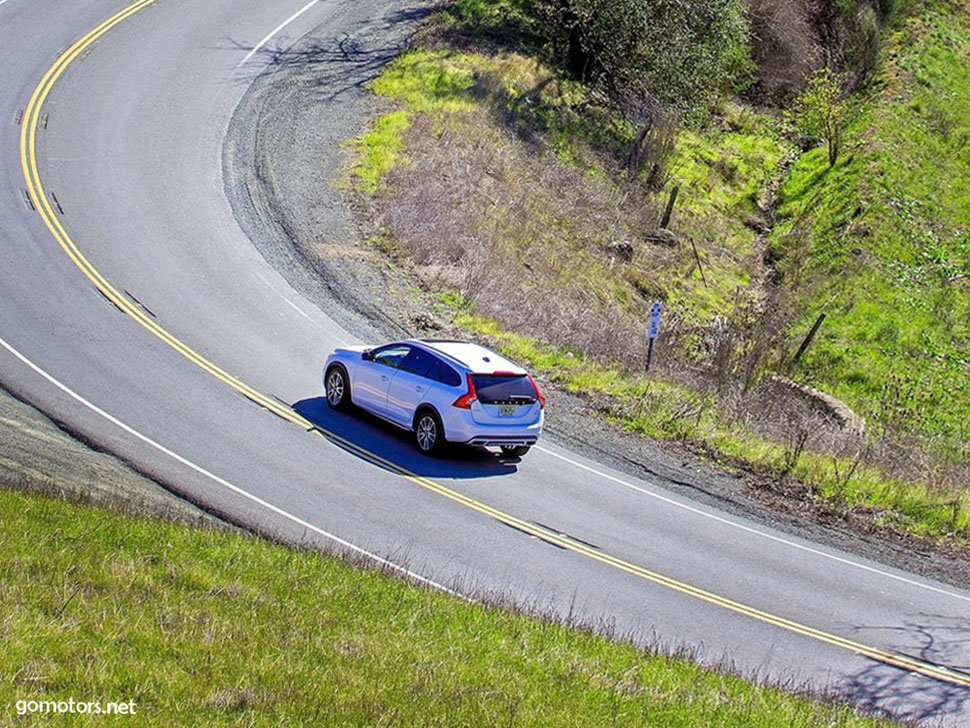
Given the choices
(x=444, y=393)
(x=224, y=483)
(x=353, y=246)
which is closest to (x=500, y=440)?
(x=444, y=393)

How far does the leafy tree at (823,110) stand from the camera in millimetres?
40781

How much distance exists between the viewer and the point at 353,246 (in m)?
26.3

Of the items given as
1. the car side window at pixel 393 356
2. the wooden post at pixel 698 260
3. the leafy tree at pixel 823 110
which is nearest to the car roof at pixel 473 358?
the car side window at pixel 393 356

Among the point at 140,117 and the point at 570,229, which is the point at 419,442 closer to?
the point at 570,229

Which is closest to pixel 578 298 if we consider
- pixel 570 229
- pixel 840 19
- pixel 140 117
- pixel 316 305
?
pixel 570 229

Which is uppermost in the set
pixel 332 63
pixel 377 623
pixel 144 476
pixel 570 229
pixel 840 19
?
pixel 840 19

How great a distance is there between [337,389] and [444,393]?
2.43 meters

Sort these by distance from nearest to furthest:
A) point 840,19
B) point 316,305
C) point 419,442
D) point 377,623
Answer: point 377,623 → point 419,442 → point 316,305 → point 840,19

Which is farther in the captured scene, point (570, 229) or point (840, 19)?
point (840, 19)

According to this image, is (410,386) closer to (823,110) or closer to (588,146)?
(588,146)

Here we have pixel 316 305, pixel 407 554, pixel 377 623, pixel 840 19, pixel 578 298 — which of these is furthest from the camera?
pixel 840 19

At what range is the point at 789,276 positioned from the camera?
34.6 meters

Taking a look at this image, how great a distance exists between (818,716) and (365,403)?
34.2 feet

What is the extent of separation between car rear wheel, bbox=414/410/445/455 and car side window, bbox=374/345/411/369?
1.08m
